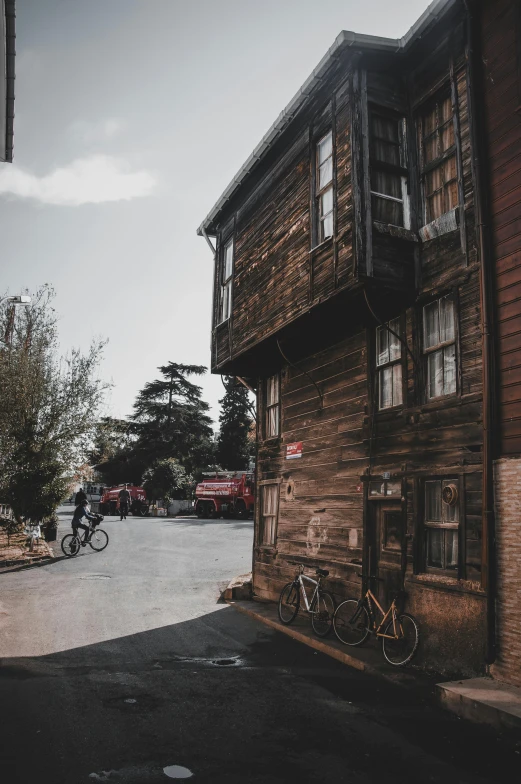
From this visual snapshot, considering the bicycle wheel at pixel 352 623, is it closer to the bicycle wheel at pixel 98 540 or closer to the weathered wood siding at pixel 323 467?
the weathered wood siding at pixel 323 467

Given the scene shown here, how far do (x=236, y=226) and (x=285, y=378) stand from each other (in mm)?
4292

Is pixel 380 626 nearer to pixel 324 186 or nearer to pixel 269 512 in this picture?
pixel 269 512

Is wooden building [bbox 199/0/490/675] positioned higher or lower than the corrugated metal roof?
lower

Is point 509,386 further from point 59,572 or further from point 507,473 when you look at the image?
point 59,572

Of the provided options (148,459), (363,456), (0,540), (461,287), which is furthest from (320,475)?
(148,459)

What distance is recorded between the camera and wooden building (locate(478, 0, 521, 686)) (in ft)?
22.7

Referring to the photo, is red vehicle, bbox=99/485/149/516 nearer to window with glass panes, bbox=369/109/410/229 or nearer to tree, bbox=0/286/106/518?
tree, bbox=0/286/106/518

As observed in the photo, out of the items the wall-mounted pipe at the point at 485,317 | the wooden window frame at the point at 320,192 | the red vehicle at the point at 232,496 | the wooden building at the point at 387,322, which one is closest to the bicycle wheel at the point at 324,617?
the wooden building at the point at 387,322

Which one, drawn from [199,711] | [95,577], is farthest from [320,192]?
[95,577]

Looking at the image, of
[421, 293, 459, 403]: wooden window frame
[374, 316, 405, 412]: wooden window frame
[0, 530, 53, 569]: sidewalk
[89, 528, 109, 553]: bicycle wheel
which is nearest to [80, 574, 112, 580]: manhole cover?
[0, 530, 53, 569]: sidewalk

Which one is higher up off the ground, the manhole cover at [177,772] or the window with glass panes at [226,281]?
the window with glass panes at [226,281]

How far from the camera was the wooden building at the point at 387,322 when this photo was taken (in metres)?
7.92

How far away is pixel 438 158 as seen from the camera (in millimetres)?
9156

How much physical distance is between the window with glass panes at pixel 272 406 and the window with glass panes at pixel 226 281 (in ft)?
6.58
